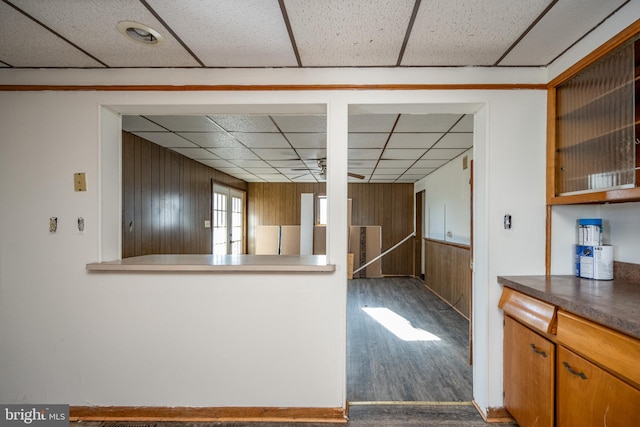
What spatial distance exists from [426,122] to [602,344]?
2.00 m

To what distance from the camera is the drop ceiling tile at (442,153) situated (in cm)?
385

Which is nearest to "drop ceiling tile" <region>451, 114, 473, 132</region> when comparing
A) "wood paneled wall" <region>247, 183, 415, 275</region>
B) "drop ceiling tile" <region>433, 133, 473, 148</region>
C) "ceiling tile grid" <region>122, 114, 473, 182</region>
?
"ceiling tile grid" <region>122, 114, 473, 182</region>

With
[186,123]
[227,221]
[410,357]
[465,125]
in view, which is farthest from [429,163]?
[227,221]

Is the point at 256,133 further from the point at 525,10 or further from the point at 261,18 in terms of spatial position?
Answer: the point at 525,10

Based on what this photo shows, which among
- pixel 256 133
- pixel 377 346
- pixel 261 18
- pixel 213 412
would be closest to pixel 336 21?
pixel 261 18

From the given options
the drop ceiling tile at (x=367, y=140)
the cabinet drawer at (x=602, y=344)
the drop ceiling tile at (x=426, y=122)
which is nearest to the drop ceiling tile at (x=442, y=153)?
the drop ceiling tile at (x=367, y=140)

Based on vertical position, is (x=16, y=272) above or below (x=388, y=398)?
above

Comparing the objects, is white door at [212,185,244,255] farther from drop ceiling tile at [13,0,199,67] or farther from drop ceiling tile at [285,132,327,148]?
drop ceiling tile at [13,0,199,67]

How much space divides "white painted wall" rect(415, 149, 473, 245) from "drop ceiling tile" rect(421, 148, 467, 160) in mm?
122

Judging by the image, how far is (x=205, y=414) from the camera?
6.37 ft

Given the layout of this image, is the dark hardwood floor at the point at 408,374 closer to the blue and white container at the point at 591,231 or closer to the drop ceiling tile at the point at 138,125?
the blue and white container at the point at 591,231

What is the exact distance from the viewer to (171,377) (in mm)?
1957

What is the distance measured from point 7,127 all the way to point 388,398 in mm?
3086

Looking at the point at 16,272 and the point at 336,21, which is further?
the point at 16,272
